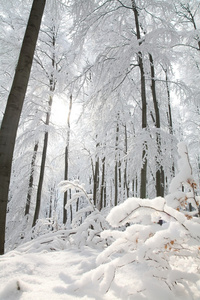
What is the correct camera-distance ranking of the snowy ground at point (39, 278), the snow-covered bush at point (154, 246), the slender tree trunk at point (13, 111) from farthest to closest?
1. the slender tree trunk at point (13, 111)
2. the snowy ground at point (39, 278)
3. the snow-covered bush at point (154, 246)

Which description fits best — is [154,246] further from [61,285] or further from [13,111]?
[13,111]

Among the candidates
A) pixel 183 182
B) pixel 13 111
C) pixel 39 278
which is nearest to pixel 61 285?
pixel 39 278

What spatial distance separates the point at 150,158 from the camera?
4.24 meters

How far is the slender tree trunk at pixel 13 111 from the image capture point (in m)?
2.53

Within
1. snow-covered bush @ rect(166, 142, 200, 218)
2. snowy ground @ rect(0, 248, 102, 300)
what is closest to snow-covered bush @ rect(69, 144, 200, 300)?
snow-covered bush @ rect(166, 142, 200, 218)

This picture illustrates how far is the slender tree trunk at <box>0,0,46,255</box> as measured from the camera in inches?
99.7

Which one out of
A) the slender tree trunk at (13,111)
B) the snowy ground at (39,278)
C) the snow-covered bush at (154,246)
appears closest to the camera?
the snow-covered bush at (154,246)

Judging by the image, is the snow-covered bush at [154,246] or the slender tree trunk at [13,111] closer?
the snow-covered bush at [154,246]

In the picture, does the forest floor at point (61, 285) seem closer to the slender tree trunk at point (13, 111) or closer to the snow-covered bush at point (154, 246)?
the snow-covered bush at point (154, 246)

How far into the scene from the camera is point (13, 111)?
2711 mm

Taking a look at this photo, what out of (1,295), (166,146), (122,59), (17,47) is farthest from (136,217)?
(17,47)

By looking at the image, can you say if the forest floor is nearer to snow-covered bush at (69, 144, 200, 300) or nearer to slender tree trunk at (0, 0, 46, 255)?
snow-covered bush at (69, 144, 200, 300)

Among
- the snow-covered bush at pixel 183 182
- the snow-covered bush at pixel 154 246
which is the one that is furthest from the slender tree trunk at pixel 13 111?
the snow-covered bush at pixel 183 182

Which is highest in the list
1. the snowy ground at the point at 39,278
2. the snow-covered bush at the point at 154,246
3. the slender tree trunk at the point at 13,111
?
the slender tree trunk at the point at 13,111
